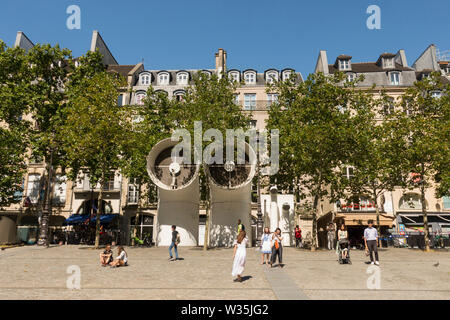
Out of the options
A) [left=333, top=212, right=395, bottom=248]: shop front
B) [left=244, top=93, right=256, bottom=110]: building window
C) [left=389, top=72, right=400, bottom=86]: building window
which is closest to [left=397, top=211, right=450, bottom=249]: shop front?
[left=333, top=212, right=395, bottom=248]: shop front

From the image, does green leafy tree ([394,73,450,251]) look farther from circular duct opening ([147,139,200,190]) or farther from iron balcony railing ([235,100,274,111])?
iron balcony railing ([235,100,274,111])

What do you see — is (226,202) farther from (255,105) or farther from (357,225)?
(255,105)

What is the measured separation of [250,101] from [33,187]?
2477cm

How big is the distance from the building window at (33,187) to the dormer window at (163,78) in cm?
1692

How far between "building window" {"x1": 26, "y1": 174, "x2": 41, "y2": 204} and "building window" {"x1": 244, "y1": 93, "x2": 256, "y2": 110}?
2329 centimetres

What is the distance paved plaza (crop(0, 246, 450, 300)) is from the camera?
8750mm

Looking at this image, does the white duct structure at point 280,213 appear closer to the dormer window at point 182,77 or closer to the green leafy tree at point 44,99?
the green leafy tree at point 44,99

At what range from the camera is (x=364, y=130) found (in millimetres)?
23859

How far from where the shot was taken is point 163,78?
141ft

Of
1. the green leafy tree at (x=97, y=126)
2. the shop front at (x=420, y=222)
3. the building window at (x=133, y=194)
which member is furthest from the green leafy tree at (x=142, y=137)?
the shop front at (x=420, y=222)

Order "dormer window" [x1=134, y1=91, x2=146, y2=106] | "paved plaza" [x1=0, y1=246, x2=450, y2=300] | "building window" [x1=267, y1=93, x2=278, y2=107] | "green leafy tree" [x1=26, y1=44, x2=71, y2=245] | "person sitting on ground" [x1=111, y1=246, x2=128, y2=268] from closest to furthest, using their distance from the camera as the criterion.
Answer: "paved plaza" [x1=0, y1=246, x2=450, y2=300] → "person sitting on ground" [x1=111, y1=246, x2=128, y2=268] → "green leafy tree" [x1=26, y1=44, x2=71, y2=245] → "building window" [x1=267, y1=93, x2=278, y2=107] → "dormer window" [x1=134, y1=91, x2=146, y2=106]

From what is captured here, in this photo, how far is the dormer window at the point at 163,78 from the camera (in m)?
42.8

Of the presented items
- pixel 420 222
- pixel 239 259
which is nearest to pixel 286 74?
pixel 420 222
